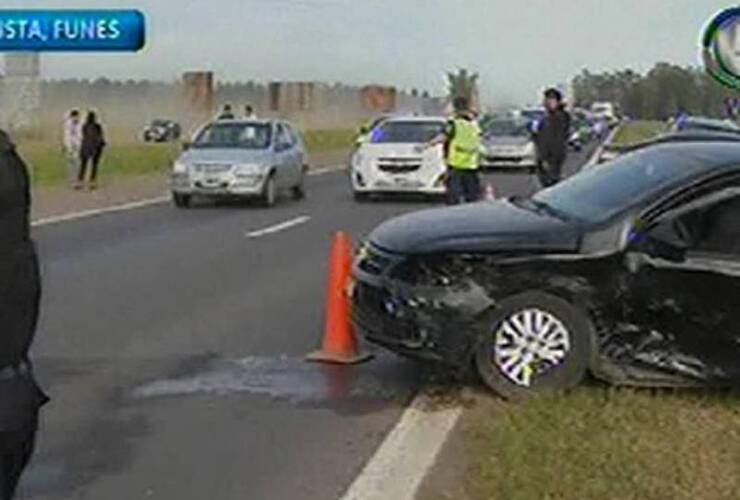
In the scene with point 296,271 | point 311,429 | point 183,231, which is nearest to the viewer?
point 311,429

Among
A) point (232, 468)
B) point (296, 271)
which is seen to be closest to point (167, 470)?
Answer: point (232, 468)

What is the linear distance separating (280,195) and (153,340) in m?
16.6

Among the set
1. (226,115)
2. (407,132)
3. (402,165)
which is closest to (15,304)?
(402,165)

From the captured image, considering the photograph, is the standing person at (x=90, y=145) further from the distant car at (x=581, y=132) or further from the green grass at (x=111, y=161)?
the distant car at (x=581, y=132)

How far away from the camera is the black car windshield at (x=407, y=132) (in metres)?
26.1

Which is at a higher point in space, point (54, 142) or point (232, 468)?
point (232, 468)

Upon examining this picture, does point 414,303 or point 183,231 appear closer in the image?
point 414,303

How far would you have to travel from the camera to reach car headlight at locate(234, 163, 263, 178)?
945 inches

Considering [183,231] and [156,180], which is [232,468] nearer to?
[183,231]

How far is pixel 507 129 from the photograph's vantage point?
4056 cm

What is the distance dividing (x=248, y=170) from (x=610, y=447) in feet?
58.8

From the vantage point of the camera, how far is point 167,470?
6.47 meters

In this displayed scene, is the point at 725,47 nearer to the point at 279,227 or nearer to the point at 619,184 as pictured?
the point at 619,184

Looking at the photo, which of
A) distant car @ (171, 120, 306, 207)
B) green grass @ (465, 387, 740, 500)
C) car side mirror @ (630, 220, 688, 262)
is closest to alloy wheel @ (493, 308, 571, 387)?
green grass @ (465, 387, 740, 500)
